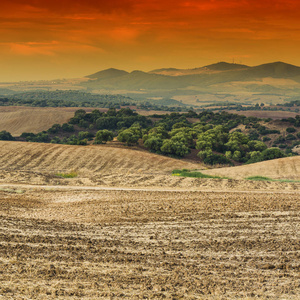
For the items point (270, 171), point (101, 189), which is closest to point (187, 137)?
point (270, 171)

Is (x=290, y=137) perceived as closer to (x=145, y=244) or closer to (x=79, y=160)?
(x=79, y=160)

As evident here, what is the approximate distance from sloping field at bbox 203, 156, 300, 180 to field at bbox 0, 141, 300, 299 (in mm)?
11544

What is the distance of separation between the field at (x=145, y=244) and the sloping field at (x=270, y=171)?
1154 cm

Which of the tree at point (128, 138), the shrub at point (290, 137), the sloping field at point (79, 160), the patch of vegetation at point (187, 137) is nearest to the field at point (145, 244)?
the sloping field at point (79, 160)

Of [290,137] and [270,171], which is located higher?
[290,137]

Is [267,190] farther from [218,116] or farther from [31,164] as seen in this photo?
[218,116]

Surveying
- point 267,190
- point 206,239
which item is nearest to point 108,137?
point 267,190

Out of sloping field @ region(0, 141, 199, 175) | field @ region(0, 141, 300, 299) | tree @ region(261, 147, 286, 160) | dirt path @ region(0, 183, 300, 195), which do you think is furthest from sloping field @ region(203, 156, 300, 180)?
tree @ region(261, 147, 286, 160)

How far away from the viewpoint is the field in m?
9.38

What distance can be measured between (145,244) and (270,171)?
28624mm

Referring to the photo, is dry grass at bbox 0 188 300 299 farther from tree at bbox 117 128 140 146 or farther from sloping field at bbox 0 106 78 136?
sloping field at bbox 0 106 78 136

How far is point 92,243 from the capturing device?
12938 mm

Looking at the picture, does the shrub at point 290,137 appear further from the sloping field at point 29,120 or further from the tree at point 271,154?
the sloping field at point 29,120

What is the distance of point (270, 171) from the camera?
3922cm
